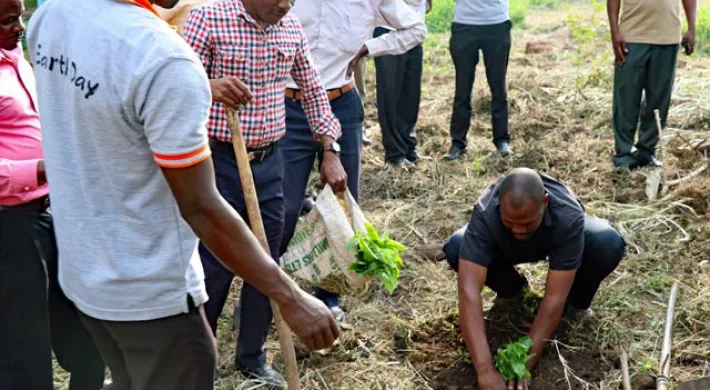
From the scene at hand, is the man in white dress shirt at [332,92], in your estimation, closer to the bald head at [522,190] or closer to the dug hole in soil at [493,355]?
the dug hole in soil at [493,355]

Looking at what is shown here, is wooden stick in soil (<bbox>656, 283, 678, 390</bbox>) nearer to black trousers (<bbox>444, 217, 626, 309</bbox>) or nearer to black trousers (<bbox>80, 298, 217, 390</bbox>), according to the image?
black trousers (<bbox>444, 217, 626, 309</bbox>)

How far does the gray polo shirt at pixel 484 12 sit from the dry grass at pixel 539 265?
1.07 meters

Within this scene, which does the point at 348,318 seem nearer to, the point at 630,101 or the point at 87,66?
the point at 87,66

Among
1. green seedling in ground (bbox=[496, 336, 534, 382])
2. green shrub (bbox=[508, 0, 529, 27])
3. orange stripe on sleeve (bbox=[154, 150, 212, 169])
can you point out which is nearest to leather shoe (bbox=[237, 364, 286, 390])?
green seedling in ground (bbox=[496, 336, 534, 382])

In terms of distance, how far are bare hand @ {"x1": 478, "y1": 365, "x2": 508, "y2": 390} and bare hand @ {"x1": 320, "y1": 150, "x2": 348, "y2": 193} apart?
0.97 m

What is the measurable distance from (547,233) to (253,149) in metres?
1.32

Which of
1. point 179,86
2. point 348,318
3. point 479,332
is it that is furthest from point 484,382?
point 179,86

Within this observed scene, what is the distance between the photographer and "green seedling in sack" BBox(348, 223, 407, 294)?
333cm

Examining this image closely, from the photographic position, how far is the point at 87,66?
5.83 ft

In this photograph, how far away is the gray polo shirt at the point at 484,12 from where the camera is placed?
6.35m

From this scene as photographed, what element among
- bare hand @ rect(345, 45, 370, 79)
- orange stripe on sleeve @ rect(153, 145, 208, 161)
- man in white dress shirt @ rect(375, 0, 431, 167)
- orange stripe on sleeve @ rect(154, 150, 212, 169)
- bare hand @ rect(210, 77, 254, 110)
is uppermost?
orange stripe on sleeve @ rect(153, 145, 208, 161)

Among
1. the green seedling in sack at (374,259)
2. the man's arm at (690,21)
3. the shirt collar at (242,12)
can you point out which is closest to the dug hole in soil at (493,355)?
the green seedling in sack at (374,259)

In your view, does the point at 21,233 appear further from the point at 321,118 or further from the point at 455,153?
the point at 455,153

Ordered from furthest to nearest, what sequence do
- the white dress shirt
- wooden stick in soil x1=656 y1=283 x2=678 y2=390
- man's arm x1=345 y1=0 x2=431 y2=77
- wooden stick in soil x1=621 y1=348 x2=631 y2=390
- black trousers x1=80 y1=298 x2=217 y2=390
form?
man's arm x1=345 y1=0 x2=431 y2=77 < the white dress shirt < wooden stick in soil x1=621 y1=348 x2=631 y2=390 < wooden stick in soil x1=656 y1=283 x2=678 y2=390 < black trousers x1=80 y1=298 x2=217 y2=390
